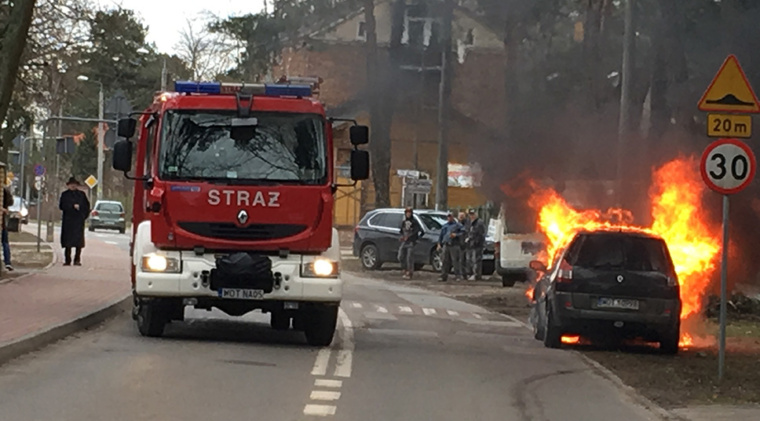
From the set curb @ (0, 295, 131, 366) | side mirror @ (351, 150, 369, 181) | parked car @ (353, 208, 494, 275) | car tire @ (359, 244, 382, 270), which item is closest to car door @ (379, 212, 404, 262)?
parked car @ (353, 208, 494, 275)

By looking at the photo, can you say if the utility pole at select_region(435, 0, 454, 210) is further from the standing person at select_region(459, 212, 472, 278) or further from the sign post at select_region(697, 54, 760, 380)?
the sign post at select_region(697, 54, 760, 380)

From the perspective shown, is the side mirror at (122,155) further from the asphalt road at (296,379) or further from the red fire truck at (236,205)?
the asphalt road at (296,379)

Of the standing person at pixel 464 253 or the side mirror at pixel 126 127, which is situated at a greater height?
the side mirror at pixel 126 127

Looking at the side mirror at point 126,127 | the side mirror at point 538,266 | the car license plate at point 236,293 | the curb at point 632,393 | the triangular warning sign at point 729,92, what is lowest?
the curb at point 632,393

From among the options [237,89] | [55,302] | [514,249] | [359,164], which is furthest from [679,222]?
[55,302]

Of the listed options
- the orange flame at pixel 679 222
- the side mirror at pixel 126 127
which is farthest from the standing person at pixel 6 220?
the side mirror at pixel 126 127

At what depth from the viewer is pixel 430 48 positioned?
1330 inches

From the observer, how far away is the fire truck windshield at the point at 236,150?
49.1 feet

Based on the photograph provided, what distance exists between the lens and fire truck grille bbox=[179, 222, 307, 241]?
14.8 metres

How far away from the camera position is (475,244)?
32.3 m

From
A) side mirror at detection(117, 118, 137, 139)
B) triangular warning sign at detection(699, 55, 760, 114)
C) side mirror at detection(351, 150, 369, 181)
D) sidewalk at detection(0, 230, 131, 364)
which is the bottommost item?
sidewalk at detection(0, 230, 131, 364)

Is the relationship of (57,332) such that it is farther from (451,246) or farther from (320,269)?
(451,246)

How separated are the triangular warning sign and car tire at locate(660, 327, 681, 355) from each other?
13.8 feet

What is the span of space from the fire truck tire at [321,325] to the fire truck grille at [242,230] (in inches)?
43.2
